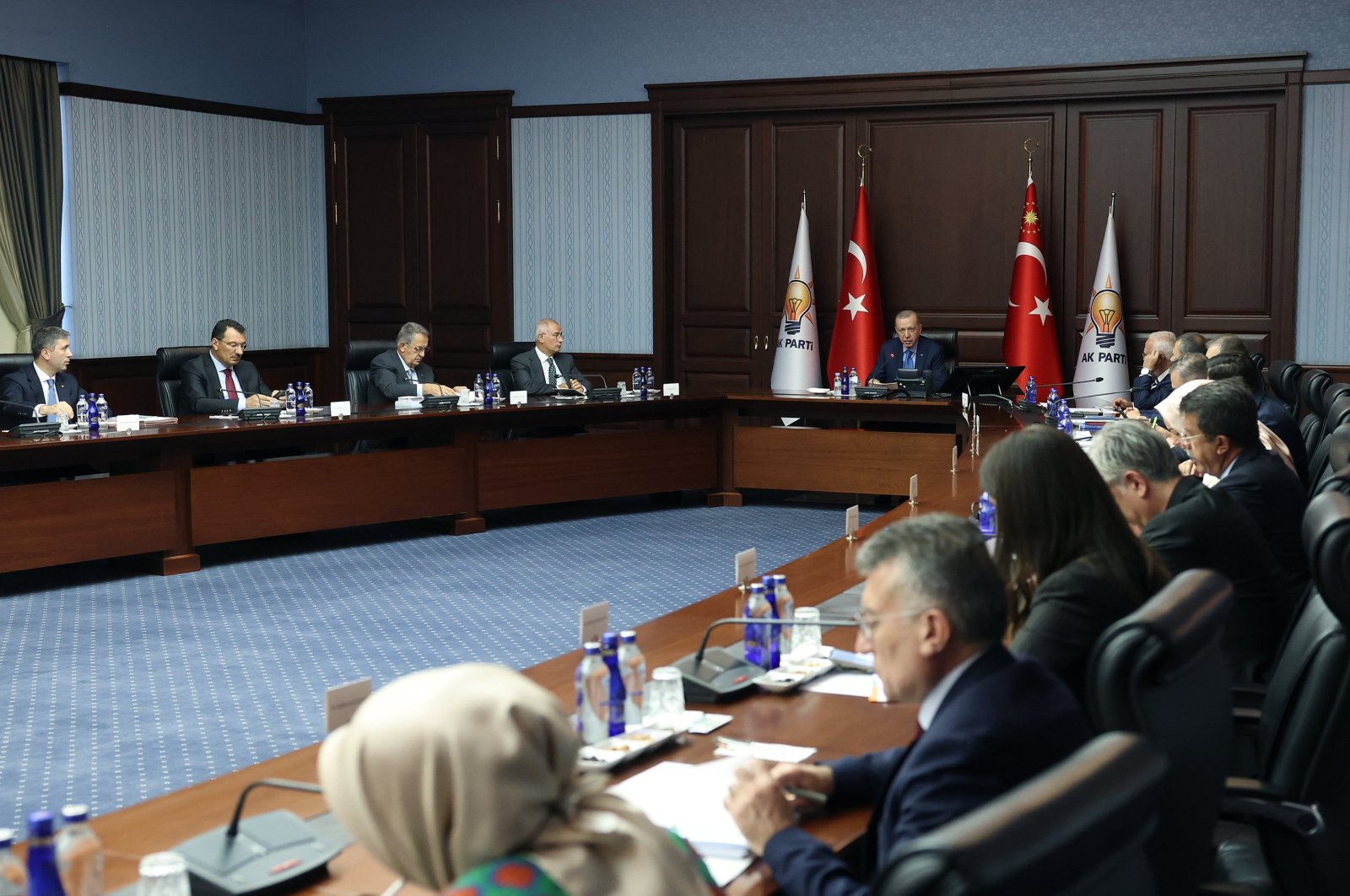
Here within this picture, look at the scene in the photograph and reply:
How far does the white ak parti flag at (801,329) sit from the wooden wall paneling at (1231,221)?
2467 mm

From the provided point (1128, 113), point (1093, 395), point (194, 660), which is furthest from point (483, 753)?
point (1128, 113)

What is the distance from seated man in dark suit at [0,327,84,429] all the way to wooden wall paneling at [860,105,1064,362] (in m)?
5.50

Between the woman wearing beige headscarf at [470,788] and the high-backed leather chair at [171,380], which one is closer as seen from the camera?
the woman wearing beige headscarf at [470,788]

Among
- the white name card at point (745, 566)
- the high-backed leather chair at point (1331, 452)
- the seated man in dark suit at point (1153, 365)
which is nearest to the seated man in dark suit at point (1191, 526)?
the high-backed leather chair at point (1331, 452)

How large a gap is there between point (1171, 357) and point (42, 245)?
722 cm

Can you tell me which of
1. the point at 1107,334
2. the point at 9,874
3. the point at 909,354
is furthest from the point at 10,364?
the point at 1107,334

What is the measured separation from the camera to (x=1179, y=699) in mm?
1636

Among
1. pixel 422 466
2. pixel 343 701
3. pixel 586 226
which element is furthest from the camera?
pixel 586 226

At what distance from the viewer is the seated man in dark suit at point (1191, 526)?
10.3 ft

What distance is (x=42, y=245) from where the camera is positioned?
961 centimetres

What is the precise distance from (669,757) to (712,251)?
8702 mm

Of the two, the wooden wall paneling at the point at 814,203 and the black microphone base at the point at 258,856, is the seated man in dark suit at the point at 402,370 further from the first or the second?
the black microphone base at the point at 258,856

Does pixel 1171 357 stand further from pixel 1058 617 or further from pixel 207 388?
pixel 1058 617

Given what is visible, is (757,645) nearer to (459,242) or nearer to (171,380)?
(171,380)
